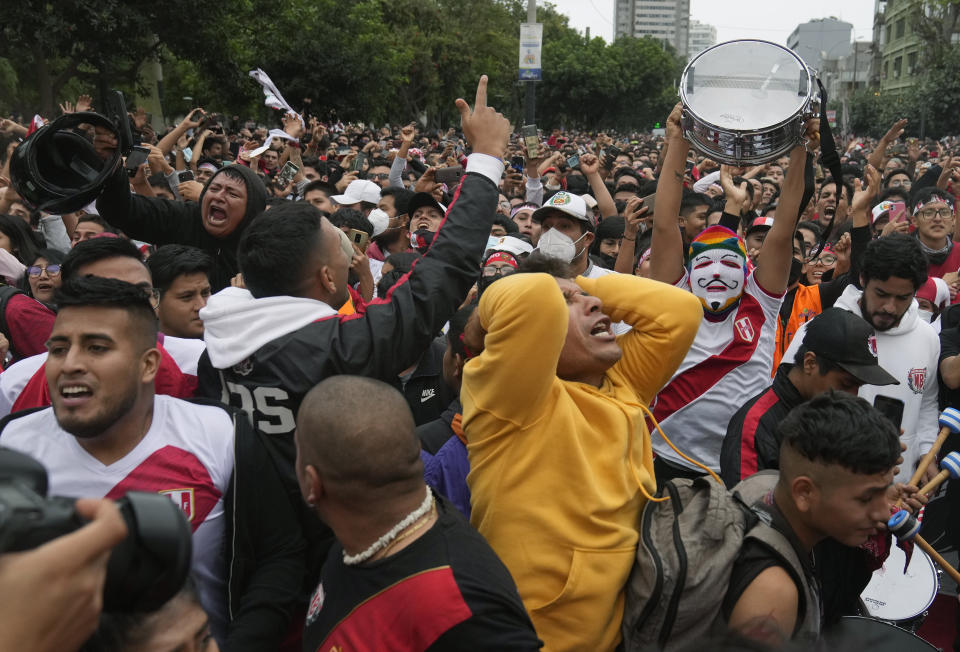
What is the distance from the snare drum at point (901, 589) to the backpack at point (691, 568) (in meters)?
1.65

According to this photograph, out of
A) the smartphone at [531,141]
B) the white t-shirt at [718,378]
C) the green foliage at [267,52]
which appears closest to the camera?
the white t-shirt at [718,378]

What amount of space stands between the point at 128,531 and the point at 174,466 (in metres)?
1.20

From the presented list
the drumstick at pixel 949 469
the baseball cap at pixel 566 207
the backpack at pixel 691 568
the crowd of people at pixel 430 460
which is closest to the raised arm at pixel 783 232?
the crowd of people at pixel 430 460

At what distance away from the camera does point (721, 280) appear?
416 centimetres

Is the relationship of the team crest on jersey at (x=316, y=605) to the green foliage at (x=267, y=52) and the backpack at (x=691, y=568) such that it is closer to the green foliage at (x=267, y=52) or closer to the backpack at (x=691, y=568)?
the backpack at (x=691, y=568)

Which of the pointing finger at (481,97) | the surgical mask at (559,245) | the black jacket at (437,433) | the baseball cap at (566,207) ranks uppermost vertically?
the pointing finger at (481,97)

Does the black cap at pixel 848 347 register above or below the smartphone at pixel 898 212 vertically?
below

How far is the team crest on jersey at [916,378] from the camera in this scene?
4.08 m

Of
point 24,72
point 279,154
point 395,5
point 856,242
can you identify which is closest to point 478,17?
point 395,5

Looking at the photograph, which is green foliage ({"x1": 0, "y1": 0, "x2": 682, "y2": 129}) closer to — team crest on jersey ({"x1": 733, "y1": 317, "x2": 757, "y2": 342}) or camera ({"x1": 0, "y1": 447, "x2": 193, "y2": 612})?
team crest on jersey ({"x1": 733, "y1": 317, "x2": 757, "y2": 342})

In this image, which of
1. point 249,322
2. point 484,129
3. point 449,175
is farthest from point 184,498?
point 449,175

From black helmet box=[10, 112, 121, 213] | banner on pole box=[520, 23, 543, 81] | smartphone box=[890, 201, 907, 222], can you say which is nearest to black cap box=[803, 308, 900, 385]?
black helmet box=[10, 112, 121, 213]

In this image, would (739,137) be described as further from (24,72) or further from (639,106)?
(639,106)

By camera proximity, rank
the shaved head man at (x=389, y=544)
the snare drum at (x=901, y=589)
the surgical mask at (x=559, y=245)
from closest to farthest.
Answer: the shaved head man at (x=389, y=544), the snare drum at (x=901, y=589), the surgical mask at (x=559, y=245)
